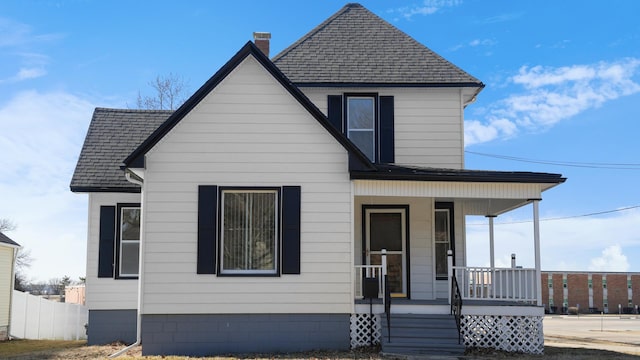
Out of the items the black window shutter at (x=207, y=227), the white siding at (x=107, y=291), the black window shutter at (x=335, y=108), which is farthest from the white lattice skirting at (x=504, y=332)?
the white siding at (x=107, y=291)

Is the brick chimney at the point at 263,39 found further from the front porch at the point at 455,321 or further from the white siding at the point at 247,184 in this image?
the front porch at the point at 455,321

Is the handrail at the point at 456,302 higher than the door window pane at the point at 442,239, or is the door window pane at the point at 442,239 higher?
the door window pane at the point at 442,239

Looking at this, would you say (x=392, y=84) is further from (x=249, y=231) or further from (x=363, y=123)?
(x=249, y=231)

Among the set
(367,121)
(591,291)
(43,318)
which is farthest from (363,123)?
(591,291)

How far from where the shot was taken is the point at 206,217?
12.1 m

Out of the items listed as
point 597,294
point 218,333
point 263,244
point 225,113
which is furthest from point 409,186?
point 597,294

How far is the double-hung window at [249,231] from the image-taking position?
40.3 feet

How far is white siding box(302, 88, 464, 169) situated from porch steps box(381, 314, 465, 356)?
420cm

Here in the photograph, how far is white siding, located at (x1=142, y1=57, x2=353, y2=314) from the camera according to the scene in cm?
1205

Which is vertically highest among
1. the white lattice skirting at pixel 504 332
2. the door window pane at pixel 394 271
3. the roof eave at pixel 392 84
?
the roof eave at pixel 392 84

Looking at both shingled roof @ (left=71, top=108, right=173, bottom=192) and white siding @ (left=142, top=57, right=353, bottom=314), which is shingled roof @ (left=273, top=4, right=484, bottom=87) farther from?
shingled roof @ (left=71, top=108, right=173, bottom=192)

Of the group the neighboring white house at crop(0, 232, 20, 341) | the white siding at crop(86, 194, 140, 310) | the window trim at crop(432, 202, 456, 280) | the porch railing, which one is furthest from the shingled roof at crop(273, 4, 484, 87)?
the neighboring white house at crop(0, 232, 20, 341)

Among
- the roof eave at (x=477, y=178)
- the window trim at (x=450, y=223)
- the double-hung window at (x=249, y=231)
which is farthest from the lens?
the window trim at (x=450, y=223)

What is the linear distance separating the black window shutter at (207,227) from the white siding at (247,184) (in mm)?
129
